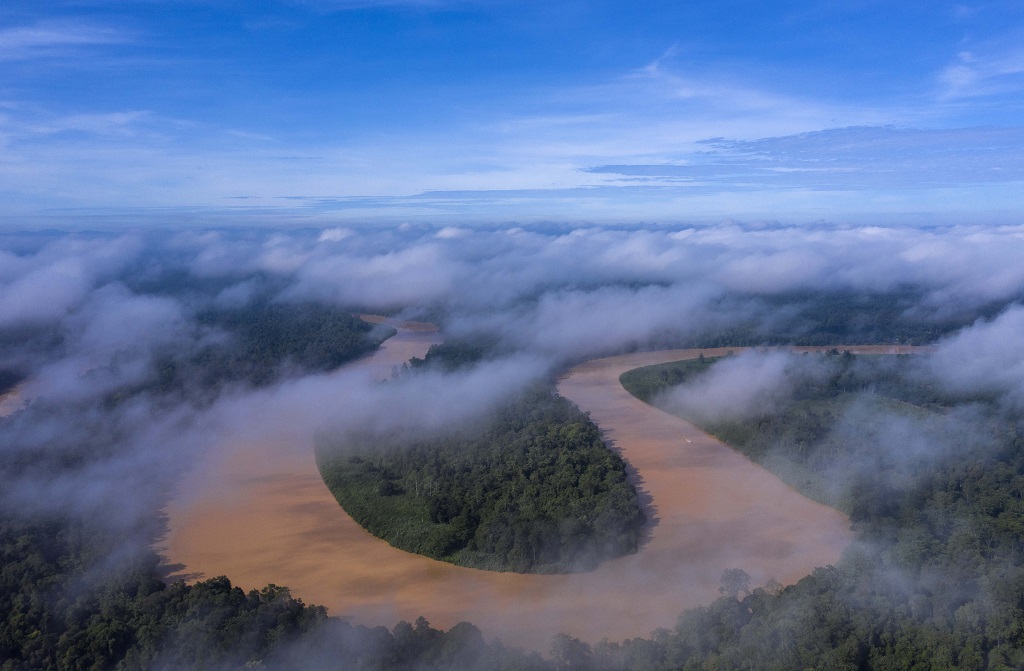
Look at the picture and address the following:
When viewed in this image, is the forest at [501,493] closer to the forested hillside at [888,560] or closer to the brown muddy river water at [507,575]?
the brown muddy river water at [507,575]

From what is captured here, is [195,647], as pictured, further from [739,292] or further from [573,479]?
[739,292]

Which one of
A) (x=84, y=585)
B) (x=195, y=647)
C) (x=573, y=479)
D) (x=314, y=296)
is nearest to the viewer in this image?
(x=195, y=647)

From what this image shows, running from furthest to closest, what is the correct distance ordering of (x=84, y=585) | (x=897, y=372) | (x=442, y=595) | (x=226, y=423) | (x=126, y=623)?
(x=897, y=372)
(x=226, y=423)
(x=442, y=595)
(x=84, y=585)
(x=126, y=623)

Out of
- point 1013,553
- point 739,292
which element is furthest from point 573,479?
point 739,292

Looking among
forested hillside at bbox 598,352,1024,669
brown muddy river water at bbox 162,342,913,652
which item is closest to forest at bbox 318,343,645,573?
brown muddy river water at bbox 162,342,913,652

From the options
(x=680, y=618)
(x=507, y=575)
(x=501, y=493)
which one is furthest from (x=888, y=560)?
(x=501, y=493)

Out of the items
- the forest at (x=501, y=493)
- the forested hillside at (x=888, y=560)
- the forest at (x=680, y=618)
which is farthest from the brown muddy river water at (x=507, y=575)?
the forested hillside at (x=888, y=560)
